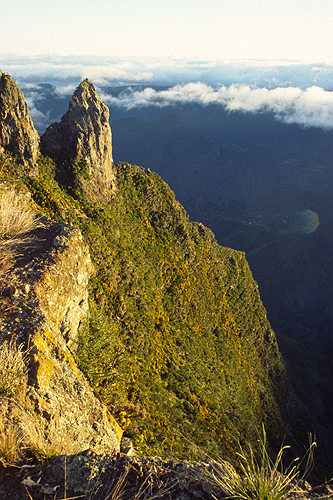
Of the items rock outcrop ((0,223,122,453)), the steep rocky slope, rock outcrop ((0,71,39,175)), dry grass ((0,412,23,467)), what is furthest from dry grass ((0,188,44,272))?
rock outcrop ((0,71,39,175))

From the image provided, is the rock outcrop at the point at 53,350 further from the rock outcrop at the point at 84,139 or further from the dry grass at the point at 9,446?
the rock outcrop at the point at 84,139

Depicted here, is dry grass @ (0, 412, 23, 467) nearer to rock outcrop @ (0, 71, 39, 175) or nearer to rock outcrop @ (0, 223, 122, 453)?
rock outcrop @ (0, 223, 122, 453)

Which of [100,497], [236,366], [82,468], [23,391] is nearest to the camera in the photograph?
[100,497]

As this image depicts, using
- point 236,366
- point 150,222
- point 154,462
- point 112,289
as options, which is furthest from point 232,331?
point 154,462

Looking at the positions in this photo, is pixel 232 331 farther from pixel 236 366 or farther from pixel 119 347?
pixel 119 347

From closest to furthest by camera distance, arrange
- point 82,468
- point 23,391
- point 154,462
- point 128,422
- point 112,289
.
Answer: point 82,468, point 154,462, point 23,391, point 128,422, point 112,289
